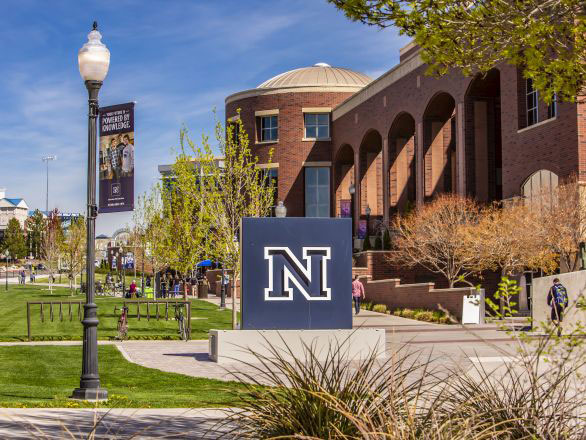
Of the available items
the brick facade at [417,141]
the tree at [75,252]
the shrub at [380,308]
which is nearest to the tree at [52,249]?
the tree at [75,252]

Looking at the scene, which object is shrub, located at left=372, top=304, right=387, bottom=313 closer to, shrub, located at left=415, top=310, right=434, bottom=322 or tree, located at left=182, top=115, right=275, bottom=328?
shrub, located at left=415, top=310, right=434, bottom=322

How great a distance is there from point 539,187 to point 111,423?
1116 inches

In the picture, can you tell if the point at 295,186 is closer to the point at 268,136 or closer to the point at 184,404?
the point at 268,136

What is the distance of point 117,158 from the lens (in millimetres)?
13430

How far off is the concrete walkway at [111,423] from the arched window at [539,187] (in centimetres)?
2396

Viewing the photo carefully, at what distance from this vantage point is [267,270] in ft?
63.8

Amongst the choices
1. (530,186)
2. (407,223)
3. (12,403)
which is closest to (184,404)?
(12,403)

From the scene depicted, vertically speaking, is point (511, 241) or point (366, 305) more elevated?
point (511, 241)

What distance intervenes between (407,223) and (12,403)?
30.8 metres

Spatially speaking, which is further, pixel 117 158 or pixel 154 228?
pixel 154 228

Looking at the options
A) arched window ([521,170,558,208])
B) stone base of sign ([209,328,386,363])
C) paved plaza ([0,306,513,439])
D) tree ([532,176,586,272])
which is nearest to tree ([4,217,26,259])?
paved plaza ([0,306,513,439])

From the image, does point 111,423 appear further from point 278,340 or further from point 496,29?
point 278,340

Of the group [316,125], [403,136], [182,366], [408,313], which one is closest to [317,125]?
[316,125]

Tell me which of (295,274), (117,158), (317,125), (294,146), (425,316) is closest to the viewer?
(117,158)
